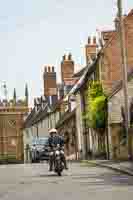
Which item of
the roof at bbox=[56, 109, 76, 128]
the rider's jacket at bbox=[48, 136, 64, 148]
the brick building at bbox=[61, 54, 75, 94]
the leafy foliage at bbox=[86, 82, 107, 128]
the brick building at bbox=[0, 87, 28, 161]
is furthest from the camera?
the brick building at bbox=[0, 87, 28, 161]

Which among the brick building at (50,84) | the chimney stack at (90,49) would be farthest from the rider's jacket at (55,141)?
the brick building at (50,84)

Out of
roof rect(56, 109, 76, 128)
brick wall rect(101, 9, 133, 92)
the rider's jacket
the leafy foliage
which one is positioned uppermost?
brick wall rect(101, 9, 133, 92)

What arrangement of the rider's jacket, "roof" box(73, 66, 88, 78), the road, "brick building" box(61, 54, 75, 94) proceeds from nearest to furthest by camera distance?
1. the road
2. the rider's jacket
3. "roof" box(73, 66, 88, 78)
4. "brick building" box(61, 54, 75, 94)

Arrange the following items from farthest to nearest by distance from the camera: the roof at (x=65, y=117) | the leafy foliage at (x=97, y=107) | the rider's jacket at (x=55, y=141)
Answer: the roof at (x=65, y=117)
the leafy foliage at (x=97, y=107)
the rider's jacket at (x=55, y=141)

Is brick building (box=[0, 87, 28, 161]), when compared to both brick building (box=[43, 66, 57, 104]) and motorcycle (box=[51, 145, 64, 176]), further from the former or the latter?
motorcycle (box=[51, 145, 64, 176])

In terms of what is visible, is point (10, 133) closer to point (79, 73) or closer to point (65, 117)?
point (65, 117)

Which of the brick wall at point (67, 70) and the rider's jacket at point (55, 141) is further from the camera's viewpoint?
the brick wall at point (67, 70)

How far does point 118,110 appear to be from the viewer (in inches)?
1715

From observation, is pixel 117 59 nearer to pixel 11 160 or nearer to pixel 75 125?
pixel 75 125

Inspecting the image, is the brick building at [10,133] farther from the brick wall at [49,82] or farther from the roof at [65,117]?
the roof at [65,117]

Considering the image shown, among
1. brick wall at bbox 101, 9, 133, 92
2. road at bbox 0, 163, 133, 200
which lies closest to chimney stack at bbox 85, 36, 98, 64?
brick wall at bbox 101, 9, 133, 92

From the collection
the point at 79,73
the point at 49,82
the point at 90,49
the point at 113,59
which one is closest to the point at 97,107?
the point at 113,59

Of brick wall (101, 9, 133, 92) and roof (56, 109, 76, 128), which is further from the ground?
brick wall (101, 9, 133, 92)

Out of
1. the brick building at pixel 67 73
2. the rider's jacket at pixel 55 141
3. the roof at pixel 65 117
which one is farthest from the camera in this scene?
the brick building at pixel 67 73
